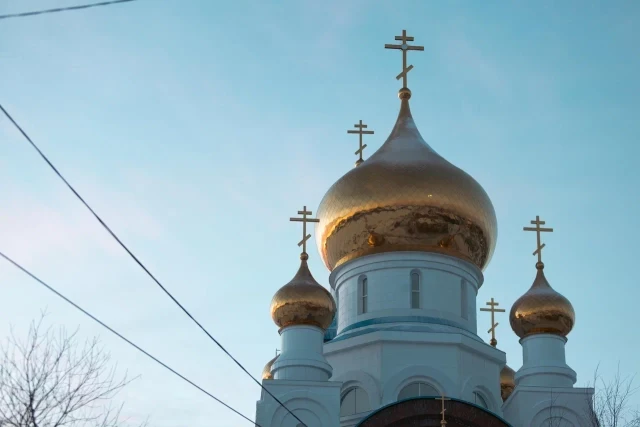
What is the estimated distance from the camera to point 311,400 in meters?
18.5

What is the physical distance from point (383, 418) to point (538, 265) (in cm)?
533

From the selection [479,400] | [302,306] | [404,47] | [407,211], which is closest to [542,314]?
[479,400]

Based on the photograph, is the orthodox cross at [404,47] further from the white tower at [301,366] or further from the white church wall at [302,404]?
the white church wall at [302,404]

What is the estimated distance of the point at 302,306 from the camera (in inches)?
770

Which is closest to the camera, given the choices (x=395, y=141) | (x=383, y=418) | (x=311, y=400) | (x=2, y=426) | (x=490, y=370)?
(x=2, y=426)

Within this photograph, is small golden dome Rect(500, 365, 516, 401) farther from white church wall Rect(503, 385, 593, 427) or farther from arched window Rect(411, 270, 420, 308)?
white church wall Rect(503, 385, 593, 427)

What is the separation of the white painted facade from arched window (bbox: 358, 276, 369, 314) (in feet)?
0.06

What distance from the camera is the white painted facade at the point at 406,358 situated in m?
18.7

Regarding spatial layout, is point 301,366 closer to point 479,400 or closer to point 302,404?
point 302,404

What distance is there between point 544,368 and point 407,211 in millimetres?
3492

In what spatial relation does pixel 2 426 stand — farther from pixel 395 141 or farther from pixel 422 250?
pixel 395 141

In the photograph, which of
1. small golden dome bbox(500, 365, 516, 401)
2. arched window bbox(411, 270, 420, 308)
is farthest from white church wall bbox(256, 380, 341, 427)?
small golden dome bbox(500, 365, 516, 401)

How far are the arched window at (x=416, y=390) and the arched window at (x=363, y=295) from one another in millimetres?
1774

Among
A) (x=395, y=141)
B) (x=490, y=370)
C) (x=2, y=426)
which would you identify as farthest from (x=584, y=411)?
(x=2, y=426)
